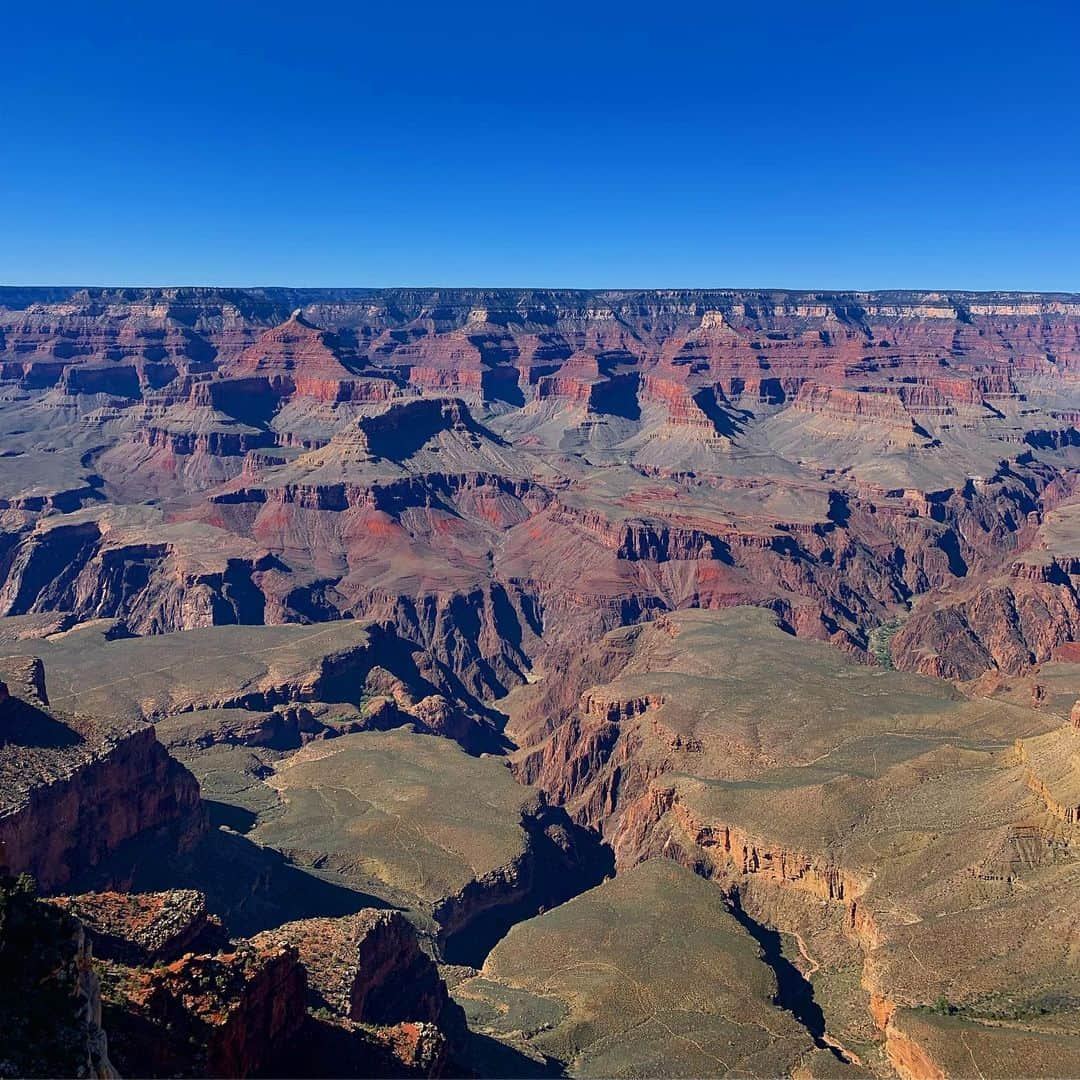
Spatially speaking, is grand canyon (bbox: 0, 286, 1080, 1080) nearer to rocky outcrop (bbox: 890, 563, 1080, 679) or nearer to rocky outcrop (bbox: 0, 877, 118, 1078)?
rocky outcrop (bbox: 0, 877, 118, 1078)

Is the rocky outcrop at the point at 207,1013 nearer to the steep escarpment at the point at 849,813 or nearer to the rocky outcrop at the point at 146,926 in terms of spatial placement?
the rocky outcrop at the point at 146,926

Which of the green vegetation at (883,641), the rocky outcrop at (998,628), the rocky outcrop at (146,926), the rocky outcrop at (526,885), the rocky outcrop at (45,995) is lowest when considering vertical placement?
the rocky outcrop at (526,885)

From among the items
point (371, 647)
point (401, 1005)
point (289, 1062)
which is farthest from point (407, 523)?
point (289, 1062)

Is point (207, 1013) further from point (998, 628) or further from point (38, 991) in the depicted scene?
point (998, 628)

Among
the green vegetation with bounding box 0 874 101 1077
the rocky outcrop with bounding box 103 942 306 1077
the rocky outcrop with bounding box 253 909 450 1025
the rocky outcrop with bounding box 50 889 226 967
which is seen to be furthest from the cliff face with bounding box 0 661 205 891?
the green vegetation with bounding box 0 874 101 1077

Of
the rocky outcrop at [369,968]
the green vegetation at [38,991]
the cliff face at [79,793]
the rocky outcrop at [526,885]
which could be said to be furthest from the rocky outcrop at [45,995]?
the rocky outcrop at [526,885]

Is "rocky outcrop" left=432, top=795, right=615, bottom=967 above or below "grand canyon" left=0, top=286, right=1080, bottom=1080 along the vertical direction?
below

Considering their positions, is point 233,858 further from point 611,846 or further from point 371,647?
point 371,647

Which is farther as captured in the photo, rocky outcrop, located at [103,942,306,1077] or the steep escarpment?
the steep escarpment
